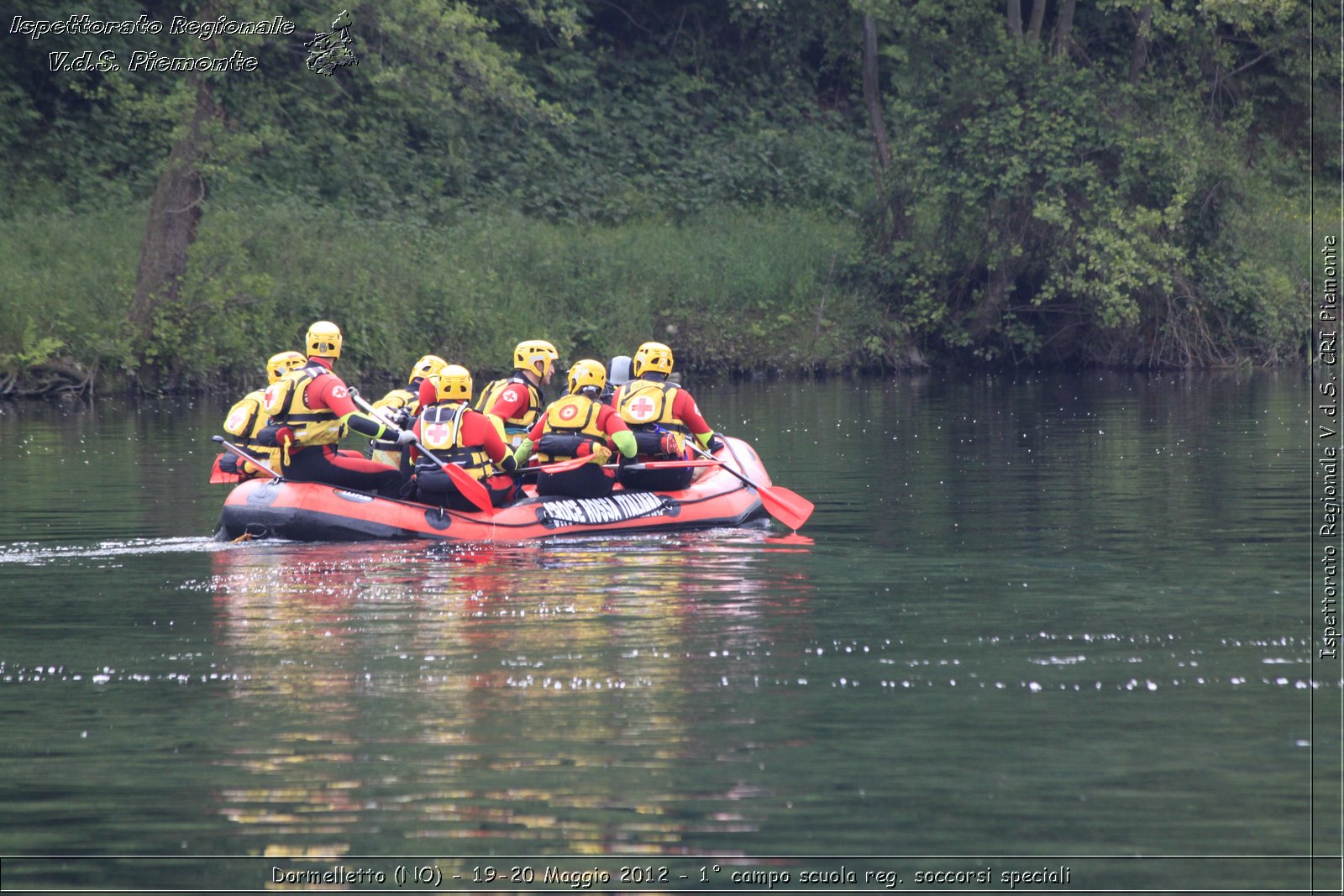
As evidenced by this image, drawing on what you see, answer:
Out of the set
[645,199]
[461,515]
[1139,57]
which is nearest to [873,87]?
[645,199]

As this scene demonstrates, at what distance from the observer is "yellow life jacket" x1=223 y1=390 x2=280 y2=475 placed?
47.2 feet

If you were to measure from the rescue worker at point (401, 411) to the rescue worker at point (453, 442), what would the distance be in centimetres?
34

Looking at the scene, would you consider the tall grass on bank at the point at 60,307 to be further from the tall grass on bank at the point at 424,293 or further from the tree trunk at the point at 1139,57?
the tree trunk at the point at 1139,57

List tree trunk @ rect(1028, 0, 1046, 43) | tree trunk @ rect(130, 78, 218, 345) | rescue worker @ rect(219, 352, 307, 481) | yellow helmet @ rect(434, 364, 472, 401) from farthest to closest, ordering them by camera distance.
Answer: tree trunk @ rect(1028, 0, 1046, 43), tree trunk @ rect(130, 78, 218, 345), rescue worker @ rect(219, 352, 307, 481), yellow helmet @ rect(434, 364, 472, 401)

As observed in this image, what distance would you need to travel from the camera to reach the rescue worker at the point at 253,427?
47.2 ft

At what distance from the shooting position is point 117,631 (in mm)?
10281

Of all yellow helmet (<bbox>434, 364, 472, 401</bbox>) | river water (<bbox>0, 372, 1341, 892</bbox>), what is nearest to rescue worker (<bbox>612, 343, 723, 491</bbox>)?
river water (<bbox>0, 372, 1341, 892</bbox>)

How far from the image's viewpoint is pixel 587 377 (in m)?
14.7

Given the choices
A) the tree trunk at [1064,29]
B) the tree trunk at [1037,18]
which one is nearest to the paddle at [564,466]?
the tree trunk at [1037,18]

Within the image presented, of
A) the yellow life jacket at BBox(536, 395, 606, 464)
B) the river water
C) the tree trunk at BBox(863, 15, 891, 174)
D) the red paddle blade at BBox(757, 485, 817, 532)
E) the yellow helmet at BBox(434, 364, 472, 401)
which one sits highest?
the tree trunk at BBox(863, 15, 891, 174)

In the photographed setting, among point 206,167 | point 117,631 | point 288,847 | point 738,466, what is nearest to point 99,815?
point 288,847

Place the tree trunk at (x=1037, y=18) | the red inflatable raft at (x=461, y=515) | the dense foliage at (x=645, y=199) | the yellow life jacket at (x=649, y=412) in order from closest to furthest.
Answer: the red inflatable raft at (x=461, y=515) → the yellow life jacket at (x=649, y=412) → the dense foliage at (x=645, y=199) → the tree trunk at (x=1037, y=18)

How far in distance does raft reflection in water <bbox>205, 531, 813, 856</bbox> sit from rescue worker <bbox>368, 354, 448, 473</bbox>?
162cm

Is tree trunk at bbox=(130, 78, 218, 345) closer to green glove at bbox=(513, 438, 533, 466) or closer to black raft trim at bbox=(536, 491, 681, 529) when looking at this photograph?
green glove at bbox=(513, 438, 533, 466)
